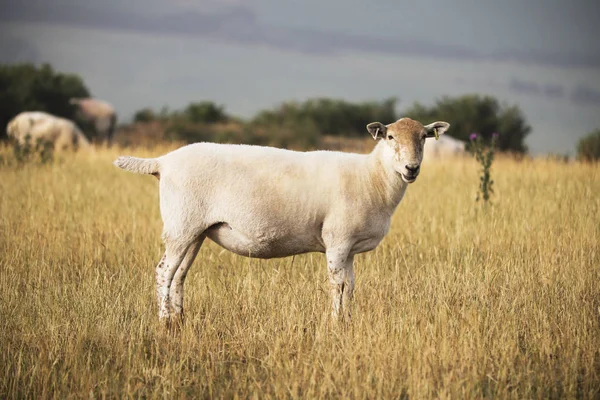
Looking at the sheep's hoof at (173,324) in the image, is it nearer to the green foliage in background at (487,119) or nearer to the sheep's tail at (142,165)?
the sheep's tail at (142,165)

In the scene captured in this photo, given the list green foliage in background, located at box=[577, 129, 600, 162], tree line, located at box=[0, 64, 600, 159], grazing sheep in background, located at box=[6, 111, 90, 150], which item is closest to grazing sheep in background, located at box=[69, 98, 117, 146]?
tree line, located at box=[0, 64, 600, 159]

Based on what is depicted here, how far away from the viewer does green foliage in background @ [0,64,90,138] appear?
100ft

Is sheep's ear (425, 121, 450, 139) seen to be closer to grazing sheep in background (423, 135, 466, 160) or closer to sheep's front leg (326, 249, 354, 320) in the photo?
sheep's front leg (326, 249, 354, 320)

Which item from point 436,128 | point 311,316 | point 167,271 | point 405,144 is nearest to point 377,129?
point 405,144

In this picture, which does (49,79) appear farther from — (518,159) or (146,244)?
(146,244)

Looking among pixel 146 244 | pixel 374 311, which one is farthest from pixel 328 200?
pixel 146 244

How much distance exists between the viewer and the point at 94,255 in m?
8.52

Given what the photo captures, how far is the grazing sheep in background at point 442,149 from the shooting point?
72.5 feet

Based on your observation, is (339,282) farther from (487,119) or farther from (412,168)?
(487,119)

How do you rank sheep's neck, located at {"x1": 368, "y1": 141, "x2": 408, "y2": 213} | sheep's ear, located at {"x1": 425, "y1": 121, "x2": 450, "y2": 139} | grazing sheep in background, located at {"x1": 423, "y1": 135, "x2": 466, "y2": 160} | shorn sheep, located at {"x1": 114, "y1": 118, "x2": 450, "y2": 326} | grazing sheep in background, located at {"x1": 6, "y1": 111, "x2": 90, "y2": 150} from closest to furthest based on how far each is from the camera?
shorn sheep, located at {"x1": 114, "y1": 118, "x2": 450, "y2": 326}
sheep's neck, located at {"x1": 368, "y1": 141, "x2": 408, "y2": 213}
sheep's ear, located at {"x1": 425, "y1": 121, "x2": 450, "y2": 139}
grazing sheep in background, located at {"x1": 423, "y1": 135, "x2": 466, "y2": 160}
grazing sheep in background, located at {"x1": 6, "y1": 111, "x2": 90, "y2": 150}

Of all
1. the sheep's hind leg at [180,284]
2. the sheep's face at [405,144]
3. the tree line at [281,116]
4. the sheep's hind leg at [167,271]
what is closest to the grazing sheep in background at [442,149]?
the tree line at [281,116]

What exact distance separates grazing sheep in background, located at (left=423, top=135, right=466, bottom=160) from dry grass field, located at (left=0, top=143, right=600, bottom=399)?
37.8 ft

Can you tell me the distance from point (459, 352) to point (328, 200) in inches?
66.5

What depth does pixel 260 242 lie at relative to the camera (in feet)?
19.1
